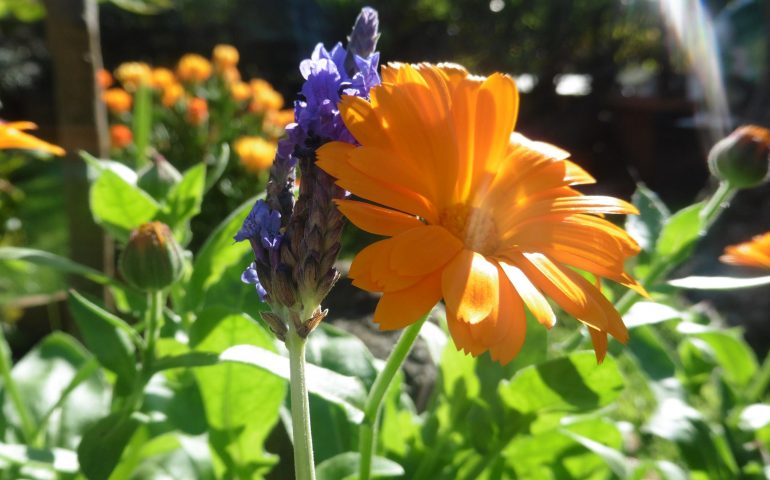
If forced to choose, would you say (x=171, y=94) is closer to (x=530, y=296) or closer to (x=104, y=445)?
(x=104, y=445)

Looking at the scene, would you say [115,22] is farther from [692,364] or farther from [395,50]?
[692,364]

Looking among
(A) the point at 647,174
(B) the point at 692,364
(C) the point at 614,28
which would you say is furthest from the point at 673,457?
(C) the point at 614,28

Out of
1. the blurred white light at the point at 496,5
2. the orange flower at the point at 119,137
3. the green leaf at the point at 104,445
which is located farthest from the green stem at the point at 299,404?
the blurred white light at the point at 496,5

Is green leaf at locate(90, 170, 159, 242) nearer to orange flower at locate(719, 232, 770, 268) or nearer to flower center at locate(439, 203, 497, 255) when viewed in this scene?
flower center at locate(439, 203, 497, 255)

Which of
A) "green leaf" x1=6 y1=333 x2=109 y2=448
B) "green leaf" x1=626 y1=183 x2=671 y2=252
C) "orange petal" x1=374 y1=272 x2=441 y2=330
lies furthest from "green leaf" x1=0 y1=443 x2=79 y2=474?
"green leaf" x1=626 y1=183 x2=671 y2=252

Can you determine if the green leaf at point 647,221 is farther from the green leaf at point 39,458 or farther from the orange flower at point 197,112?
the orange flower at point 197,112
